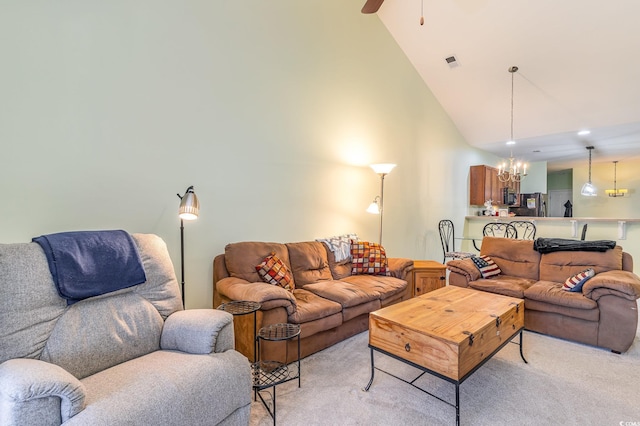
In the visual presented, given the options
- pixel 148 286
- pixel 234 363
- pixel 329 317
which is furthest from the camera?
pixel 329 317

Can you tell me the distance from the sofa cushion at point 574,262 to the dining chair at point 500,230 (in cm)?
239

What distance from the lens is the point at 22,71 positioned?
1903 mm

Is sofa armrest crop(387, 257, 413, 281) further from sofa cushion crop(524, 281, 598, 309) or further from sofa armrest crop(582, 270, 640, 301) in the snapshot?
sofa armrest crop(582, 270, 640, 301)

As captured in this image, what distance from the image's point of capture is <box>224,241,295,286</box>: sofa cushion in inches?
107

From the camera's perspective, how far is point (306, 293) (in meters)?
2.87

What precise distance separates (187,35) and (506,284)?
3872mm

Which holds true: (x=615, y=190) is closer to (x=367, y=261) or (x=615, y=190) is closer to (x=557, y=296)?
(x=557, y=296)

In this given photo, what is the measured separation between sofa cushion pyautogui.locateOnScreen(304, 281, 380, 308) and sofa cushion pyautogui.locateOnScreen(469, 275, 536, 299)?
4.04 ft

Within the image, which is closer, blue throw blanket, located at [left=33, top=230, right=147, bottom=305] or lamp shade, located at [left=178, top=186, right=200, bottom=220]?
blue throw blanket, located at [left=33, top=230, right=147, bottom=305]

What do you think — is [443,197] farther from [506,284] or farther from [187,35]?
[187,35]

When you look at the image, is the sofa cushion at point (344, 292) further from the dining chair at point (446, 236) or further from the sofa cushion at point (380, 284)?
the dining chair at point (446, 236)

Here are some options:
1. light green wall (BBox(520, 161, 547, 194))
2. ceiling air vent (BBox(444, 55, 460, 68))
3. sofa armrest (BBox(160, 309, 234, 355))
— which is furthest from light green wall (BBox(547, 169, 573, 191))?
sofa armrest (BBox(160, 309, 234, 355))

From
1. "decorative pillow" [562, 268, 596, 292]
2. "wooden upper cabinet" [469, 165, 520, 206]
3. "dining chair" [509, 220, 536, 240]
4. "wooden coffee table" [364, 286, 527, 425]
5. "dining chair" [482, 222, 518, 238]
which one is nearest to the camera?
"wooden coffee table" [364, 286, 527, 425]

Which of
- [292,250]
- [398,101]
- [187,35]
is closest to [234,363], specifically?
[292,250]
